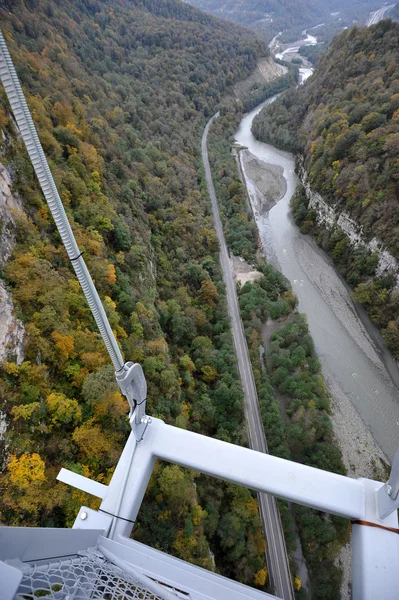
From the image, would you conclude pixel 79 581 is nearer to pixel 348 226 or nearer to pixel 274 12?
pixel 348 226

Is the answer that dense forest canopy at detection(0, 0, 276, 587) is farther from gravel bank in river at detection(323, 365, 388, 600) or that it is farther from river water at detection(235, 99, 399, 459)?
river water at detection(235, 99, 399, 459)

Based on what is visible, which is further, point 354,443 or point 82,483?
point 354,443

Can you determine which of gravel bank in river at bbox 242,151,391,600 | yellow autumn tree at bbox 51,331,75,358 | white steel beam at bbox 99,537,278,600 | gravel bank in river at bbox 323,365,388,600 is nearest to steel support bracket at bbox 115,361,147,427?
white steel beam at bbox 99,537,278,600

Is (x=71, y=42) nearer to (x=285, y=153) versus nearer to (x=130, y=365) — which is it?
(x=285, y=153)

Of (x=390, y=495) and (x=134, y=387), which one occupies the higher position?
(x=390, y=495)

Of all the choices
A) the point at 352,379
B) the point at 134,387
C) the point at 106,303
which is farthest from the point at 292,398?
the point at 134,387

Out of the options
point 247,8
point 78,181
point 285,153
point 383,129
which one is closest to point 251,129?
point 285,153

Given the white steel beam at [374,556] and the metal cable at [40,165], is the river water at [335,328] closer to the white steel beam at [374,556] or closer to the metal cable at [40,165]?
the white steel beam at [374,556]
